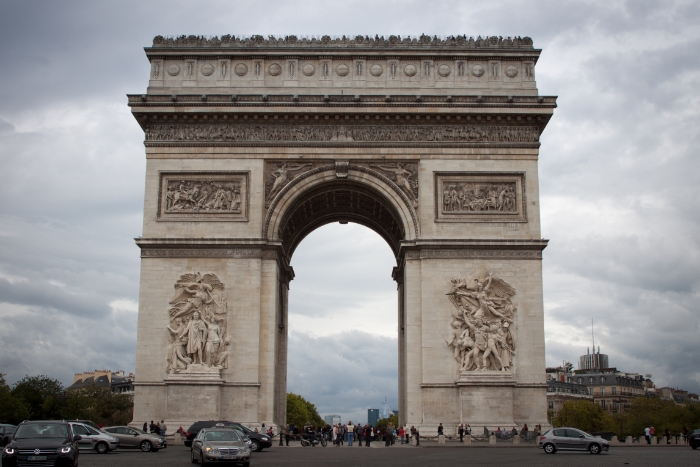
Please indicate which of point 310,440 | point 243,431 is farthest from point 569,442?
point 310,440

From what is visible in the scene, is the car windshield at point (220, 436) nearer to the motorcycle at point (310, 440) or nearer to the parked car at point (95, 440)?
the parked car at point (95, 440)

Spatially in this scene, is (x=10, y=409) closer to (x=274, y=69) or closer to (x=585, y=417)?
(x=274, y=69)

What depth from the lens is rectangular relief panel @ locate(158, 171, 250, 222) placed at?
1345 inches

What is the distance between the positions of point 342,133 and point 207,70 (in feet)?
21.6

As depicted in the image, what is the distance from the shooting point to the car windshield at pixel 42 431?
17.8 m

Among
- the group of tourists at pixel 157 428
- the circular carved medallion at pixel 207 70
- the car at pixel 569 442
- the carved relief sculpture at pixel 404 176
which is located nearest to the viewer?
the car at pixel 569 442

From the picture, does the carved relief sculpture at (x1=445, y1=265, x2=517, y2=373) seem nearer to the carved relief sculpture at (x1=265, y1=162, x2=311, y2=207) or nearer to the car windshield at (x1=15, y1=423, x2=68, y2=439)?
the carved relief sculpture at (x1=265, y1=162, x2=311, y2=207)

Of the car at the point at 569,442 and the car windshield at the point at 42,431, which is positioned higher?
the car windshield at the point at 42,431

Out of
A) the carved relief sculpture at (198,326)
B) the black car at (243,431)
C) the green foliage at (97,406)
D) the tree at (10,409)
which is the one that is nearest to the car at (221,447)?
the black car at (243,431)

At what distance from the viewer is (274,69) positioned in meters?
35.6

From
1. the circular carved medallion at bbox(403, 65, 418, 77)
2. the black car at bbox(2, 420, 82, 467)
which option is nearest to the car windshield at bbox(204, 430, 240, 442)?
the black car at bbox(2, 420, 82, 467)

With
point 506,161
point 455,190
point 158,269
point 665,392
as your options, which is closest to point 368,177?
point 455,190

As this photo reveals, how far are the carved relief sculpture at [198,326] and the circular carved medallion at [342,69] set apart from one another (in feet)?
34.2

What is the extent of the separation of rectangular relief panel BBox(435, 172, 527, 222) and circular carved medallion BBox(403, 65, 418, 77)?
4672 millimetres
